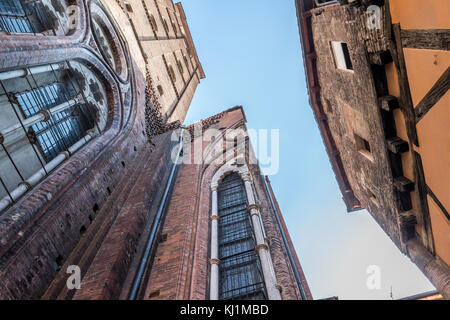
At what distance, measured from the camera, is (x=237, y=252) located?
7.43m

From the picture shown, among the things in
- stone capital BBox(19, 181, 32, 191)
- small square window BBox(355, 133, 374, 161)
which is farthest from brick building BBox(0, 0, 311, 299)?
small square window BBox(355, 133, 374, 161)

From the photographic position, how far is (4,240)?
5340 mm

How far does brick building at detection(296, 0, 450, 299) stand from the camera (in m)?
4.80

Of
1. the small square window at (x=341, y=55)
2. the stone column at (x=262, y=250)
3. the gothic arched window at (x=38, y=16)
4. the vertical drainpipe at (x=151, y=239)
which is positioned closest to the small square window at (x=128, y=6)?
the gothic arched window at (x=38, y=16)

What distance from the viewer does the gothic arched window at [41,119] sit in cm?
702

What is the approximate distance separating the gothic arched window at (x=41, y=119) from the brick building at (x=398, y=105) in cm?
678

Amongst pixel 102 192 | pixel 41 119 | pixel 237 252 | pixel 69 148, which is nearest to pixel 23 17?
pixel 41 119

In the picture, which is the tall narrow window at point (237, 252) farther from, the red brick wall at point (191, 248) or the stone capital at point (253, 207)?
the red brick wall at point (191, 248)

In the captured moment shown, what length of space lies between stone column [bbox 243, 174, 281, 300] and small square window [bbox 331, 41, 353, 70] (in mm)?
3976

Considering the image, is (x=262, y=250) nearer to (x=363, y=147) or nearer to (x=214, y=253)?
(x=214, y=253)

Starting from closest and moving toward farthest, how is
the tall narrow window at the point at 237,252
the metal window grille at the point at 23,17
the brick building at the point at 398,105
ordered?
the brick building at the point at 398,105, the tall narrow window at the point at 237,252, the metal window grille at the point at 23,17

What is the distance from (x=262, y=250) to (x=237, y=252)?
2.13 ft

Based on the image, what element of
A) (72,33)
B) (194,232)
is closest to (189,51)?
(72,33)
